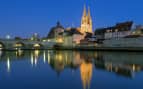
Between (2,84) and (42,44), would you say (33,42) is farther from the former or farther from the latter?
(2,84)

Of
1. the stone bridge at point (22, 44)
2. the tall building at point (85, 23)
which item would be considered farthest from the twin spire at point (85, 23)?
the stone bridge at point (22, 44)

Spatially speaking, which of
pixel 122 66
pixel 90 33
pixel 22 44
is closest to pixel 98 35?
pixel 90 33

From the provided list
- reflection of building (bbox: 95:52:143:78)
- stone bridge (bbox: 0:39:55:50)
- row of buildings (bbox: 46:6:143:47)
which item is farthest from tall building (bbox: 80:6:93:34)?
reflection of building (bbox: 95:52:143:78)

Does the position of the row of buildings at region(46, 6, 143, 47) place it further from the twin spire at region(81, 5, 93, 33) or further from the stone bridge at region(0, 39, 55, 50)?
the stone bridge at region(0, 39, 55, 50)

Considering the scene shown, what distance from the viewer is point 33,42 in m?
89.4

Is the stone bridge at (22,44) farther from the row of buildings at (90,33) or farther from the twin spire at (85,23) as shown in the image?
the twin spire at (85,23)

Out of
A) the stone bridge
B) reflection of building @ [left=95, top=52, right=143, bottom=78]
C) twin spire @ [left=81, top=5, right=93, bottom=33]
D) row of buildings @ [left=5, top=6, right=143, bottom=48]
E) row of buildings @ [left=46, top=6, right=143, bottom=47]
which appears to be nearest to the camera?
reflection of building @ [left=95, top=52, right=143, bottom=78]

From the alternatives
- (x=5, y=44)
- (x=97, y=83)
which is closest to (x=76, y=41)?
(x=5, y=44)

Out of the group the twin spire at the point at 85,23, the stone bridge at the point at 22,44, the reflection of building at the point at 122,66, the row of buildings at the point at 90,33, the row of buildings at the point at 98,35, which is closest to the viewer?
the reflection of building at the point at 122,66

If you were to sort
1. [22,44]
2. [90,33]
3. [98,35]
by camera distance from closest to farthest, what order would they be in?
1. [98,35]
2. [22,44]
3. [90,33]

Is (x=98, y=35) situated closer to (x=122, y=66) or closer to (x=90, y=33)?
(x=90, y=33)

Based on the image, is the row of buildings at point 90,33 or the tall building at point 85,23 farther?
the tall building at point 85,23

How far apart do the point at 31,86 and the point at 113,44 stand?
4954 cm

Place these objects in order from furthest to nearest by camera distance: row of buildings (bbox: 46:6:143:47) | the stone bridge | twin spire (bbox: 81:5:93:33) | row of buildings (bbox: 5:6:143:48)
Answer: twin spire (bbox: 81:5:93:33) → the stone bridge → row of buildings (bbox: 46:6:143:47) → row of buildings (bbox: 5:6:143:48)
